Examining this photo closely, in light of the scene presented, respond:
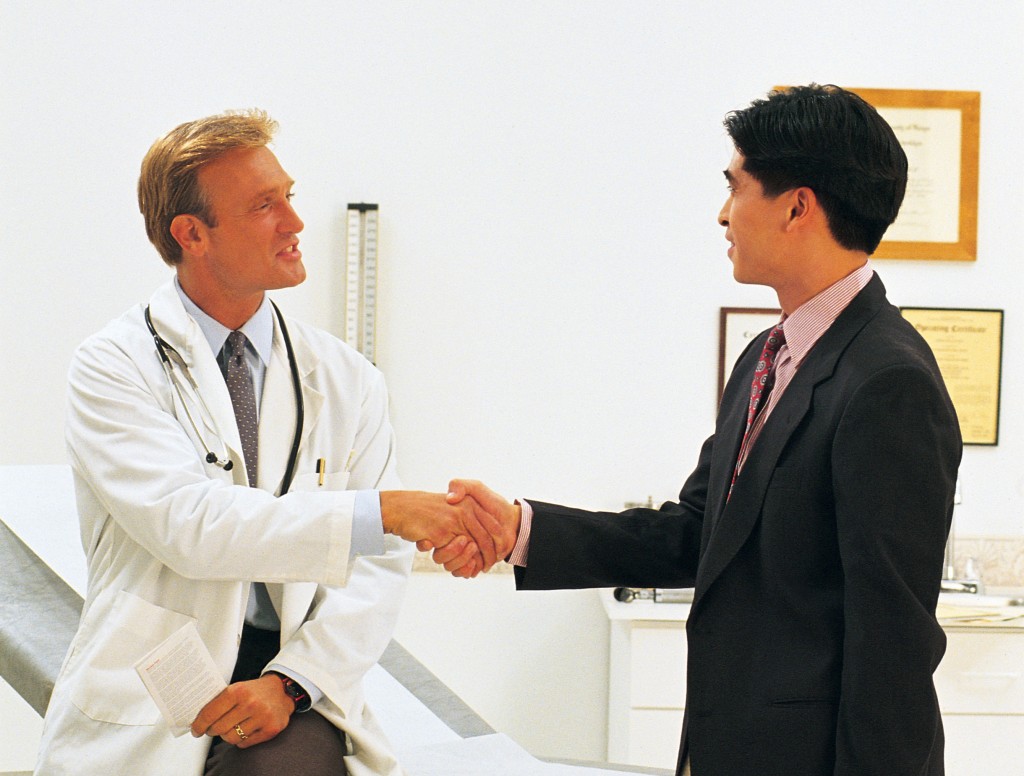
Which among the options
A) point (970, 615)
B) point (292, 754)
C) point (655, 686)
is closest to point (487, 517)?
point (292, 754)

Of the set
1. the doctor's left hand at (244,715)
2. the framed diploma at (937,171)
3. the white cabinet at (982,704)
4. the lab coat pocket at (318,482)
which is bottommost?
the white cabinet at (982,704)

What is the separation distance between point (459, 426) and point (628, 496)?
2.06ft

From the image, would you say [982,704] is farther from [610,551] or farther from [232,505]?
[232,505]

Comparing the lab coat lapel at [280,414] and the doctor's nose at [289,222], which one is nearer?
the lab coat lapel at [280,414]

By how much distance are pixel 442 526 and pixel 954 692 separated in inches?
83.6

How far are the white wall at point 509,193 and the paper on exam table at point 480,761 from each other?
1687 millimetres

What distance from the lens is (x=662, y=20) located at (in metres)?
3.84

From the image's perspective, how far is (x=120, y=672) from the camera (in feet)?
5.60

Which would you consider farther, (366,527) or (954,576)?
(954,576)

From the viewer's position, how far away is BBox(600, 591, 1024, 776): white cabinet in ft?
11.0

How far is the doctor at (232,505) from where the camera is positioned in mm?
1706

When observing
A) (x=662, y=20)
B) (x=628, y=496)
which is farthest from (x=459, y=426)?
(x=662, y=20)

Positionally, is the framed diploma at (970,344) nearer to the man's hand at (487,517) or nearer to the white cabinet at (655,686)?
the white cabinet at (655,686)

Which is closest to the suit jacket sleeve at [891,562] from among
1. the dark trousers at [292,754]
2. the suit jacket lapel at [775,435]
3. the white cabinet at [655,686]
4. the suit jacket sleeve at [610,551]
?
the suit jacket lapel at [775,435]
